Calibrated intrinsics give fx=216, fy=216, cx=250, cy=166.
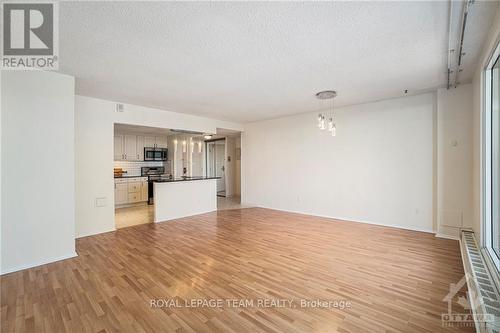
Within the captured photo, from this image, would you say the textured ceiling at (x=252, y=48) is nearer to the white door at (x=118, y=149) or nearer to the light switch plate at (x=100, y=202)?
the light switch plate at (x=100, y=202)

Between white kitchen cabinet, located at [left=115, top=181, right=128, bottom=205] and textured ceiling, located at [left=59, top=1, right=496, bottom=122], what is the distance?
3.30 m

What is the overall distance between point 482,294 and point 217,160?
8.23 meters

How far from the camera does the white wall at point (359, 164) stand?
4.23 meters

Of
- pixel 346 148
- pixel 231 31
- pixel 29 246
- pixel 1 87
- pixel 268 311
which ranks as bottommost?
pixel 268 311

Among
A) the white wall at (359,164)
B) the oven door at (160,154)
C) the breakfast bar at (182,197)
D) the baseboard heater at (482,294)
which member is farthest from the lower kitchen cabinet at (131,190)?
the baseboard heater at (482,294)

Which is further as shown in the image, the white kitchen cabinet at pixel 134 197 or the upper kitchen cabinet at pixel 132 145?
the white kitchen cabinet at pixel 134 197

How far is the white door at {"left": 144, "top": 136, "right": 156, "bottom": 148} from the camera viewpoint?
7.30 m

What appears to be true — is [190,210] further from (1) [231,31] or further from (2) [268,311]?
(1) [231,31]

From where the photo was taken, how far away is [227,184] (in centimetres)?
880

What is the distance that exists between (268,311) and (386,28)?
2.90 m

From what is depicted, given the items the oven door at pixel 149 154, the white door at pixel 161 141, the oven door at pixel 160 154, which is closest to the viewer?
the oven door at pixel 149 154

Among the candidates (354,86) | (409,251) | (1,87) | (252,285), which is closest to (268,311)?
(252,285)

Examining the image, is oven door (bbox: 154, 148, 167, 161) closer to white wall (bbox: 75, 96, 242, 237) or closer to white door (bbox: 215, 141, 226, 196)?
white door (bbox: 215, 141, 226, 196)

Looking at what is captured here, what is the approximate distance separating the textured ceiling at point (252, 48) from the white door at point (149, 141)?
3.24 meters
